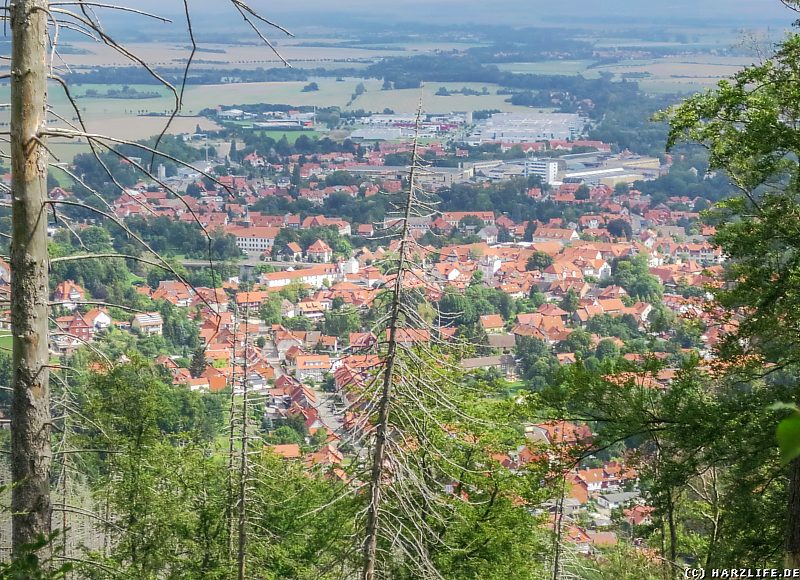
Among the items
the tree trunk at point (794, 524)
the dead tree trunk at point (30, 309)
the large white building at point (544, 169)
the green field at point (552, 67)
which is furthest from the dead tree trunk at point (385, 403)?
the green field at point (552, 67)

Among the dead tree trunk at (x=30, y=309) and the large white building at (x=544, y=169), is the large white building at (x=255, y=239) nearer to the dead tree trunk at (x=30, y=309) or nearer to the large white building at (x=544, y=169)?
the large white building at (x=544, y=169)

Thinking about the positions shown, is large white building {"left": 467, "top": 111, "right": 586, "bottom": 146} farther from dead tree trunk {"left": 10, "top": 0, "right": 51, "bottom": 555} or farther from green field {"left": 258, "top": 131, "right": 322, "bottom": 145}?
dead tree trunk {"left": 10, "top": 0, "right": 51, "bottom": 555}

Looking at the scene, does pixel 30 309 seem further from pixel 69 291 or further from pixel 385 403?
pixel 69 291

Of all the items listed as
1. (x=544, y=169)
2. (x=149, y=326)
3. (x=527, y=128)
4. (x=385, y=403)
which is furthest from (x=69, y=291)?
(x=527, y=128)

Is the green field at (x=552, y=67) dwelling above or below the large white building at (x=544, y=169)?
above

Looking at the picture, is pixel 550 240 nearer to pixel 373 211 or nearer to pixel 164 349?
pixel 373 211

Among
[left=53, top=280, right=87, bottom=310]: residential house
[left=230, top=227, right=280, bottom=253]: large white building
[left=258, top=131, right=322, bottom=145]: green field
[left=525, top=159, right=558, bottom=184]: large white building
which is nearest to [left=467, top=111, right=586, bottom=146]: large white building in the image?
[left=525, top=159, right=558, bottom=184]: large white building
